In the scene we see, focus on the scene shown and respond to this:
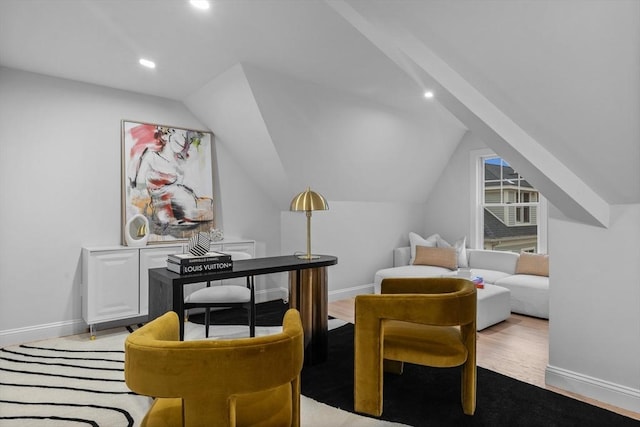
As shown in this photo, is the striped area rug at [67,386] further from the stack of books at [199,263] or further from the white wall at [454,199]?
the white wall at [454,199]

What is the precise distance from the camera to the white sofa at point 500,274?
4.14m

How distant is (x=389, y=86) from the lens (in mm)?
3906

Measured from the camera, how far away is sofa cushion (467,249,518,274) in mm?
5004

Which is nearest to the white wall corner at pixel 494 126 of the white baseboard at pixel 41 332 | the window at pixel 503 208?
the window at pixel 503 208

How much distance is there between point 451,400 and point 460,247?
11.4 ft

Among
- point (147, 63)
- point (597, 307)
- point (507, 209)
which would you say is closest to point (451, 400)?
point (597, 307)

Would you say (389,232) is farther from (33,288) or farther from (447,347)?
(33,288)

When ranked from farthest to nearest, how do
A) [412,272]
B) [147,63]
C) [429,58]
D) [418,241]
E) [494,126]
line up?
[418,241] → [412,272] → [147,63] → [494,126] → [429,58]

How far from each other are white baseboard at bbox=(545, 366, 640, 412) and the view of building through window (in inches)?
124

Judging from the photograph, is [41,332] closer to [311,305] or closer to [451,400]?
[311,305]

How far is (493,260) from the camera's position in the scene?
5.18m

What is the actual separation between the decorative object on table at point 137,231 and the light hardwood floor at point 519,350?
7.14 feet

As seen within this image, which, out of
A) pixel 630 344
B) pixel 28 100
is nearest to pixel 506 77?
pixel 630 344

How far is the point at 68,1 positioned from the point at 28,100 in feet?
5.11
